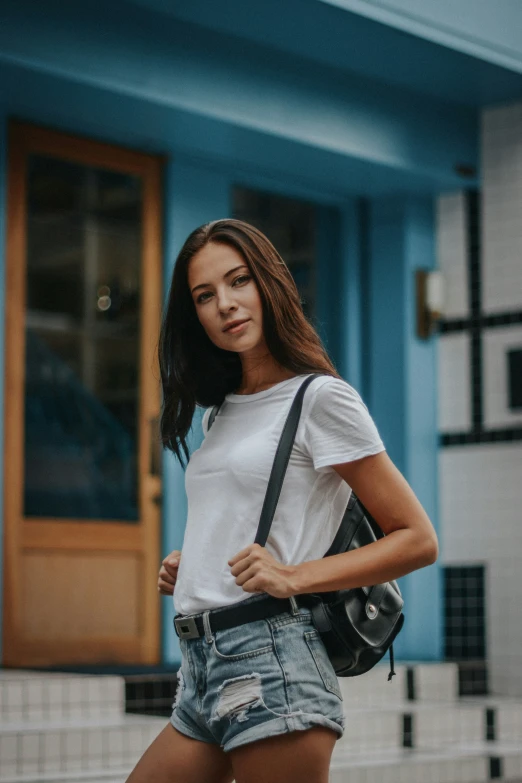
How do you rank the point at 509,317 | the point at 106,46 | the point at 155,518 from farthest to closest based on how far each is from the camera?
1. the point at 509,317
2. the point at 155,518
3. the point at 106,46

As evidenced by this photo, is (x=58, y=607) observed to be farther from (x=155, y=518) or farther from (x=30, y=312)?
(x=30, y=312)

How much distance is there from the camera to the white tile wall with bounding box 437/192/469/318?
6730mm

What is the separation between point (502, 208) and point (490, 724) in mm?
2583

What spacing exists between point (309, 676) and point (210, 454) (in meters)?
0.35

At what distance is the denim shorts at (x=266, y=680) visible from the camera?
1701 mm

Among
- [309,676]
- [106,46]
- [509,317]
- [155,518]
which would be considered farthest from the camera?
[509,317]

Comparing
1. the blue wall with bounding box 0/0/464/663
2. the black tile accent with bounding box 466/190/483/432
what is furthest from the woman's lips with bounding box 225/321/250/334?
the black tile accent with bounding box 466/190/483/432

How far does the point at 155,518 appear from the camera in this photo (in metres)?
6.00

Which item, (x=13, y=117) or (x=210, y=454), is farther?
(x=13, y=117)

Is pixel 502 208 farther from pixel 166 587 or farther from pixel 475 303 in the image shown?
pixel 166 587

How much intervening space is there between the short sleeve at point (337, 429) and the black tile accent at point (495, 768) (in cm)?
400

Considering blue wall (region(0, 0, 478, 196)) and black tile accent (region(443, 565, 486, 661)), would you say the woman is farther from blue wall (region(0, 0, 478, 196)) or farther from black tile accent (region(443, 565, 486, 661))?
black tile accent (region(443, 565, 486, 661))

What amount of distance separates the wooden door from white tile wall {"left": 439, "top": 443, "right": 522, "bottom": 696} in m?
1.62

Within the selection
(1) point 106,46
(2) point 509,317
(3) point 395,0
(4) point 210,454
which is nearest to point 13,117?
(1) point 106,46
